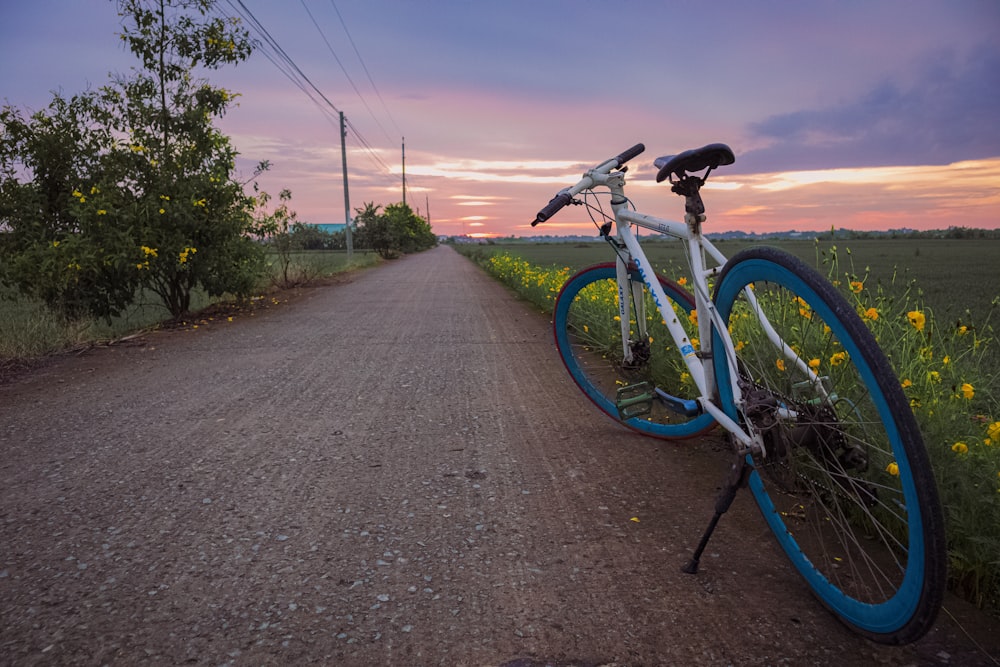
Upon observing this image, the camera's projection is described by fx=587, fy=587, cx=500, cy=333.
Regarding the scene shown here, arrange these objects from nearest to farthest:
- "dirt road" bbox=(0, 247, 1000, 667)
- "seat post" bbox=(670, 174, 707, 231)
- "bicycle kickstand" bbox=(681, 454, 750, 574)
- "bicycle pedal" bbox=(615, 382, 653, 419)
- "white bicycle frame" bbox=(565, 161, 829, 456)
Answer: "dirt road" bbox=(0, 247, 1000, 667) < "bicycle kickstand" bbox=(681, 454, 750, 574) < "white bicycle frame" bbox=(565, 161, 829, 456) < "seat post" bbox=(670, 174, 707, 231) < "bicycle pedal" bbox=(615, 382, 653, 419)

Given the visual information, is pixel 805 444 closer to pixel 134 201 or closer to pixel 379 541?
pixel 379 541

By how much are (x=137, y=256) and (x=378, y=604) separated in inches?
285

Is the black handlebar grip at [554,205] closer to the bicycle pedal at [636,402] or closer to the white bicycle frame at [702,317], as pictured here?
the white bicycle frame at [702,317]

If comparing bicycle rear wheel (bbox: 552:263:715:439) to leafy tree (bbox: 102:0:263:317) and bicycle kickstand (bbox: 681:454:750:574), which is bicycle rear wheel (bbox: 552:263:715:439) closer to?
bicycle kickstand (bbox: 681:454:750:574)

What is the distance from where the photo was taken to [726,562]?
2057 millimetres

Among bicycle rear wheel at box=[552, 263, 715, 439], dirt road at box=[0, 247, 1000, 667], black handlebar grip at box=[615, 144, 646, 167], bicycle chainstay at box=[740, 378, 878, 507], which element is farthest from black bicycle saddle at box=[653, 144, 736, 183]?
dirt road at box=[0, 247, 1000, 667]

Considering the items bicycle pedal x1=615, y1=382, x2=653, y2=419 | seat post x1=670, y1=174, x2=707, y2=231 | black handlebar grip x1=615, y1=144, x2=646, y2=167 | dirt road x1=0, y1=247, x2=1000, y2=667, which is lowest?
Result: dirt road x1=0, y1=247, x2=1000, y2=667

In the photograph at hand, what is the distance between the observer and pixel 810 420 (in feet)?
5.89

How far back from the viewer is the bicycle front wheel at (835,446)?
4.50 feet

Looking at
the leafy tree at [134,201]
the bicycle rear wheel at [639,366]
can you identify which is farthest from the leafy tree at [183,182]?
the bicycle rear wheel at [639,366]

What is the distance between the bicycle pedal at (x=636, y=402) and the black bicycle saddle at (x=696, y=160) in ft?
3.67

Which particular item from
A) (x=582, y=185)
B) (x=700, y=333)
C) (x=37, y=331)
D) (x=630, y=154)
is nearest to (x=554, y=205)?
(x=582, y=185)

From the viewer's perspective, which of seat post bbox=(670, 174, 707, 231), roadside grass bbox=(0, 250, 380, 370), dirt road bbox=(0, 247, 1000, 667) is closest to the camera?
dirt road bbox=(0, 247, 1000, 667)

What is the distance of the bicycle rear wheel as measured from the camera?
2941 mm
